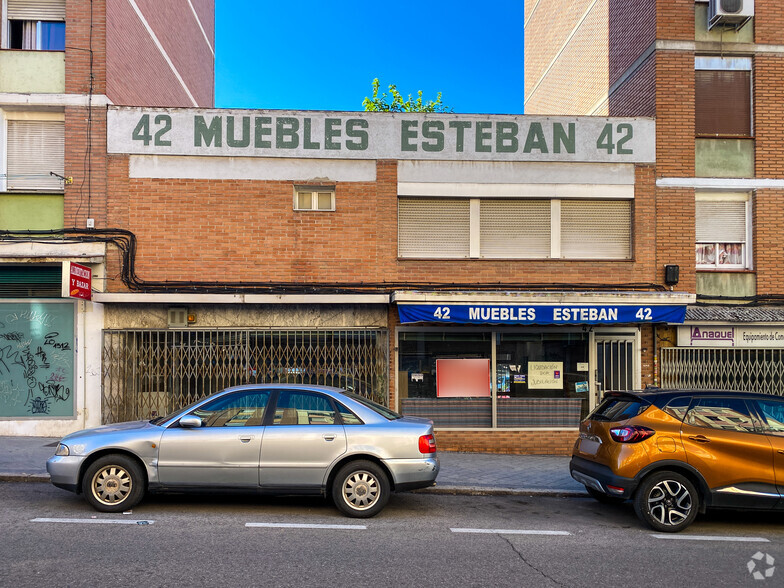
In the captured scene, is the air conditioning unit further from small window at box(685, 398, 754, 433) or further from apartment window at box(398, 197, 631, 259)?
small window at box(685, 398, 754, 433)

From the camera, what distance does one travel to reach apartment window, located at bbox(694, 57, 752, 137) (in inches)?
513

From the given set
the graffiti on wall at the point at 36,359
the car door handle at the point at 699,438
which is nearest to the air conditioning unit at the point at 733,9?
the car door handle at the point at 699,438

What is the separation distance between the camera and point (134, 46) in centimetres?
1428

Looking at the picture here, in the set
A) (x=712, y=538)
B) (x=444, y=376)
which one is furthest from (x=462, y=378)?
(x=712, y=538)

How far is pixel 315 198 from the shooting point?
41.2ft

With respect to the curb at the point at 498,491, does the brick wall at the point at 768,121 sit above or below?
above

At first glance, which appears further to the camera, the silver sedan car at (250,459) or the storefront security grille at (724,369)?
the storefront security grille at (724,369)

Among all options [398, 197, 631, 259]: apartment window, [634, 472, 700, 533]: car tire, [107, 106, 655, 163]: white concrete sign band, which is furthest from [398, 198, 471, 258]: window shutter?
[634, 472, 700, 533]: car tire

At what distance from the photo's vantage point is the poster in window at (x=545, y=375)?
12484 millimetres

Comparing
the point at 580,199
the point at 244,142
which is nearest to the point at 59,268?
the point at 244,142

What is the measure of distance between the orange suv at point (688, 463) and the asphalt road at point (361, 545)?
13.7 inches

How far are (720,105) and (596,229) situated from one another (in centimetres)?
361

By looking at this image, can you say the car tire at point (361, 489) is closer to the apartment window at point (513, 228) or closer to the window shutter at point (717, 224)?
the apartment window at point (513, 228)

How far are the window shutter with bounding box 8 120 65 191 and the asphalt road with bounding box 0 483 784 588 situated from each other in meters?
6.43
